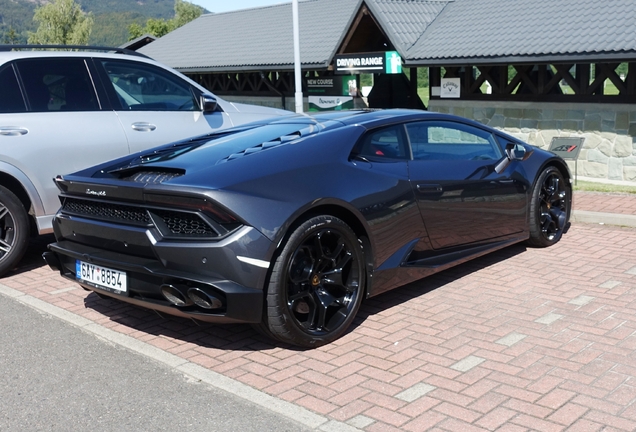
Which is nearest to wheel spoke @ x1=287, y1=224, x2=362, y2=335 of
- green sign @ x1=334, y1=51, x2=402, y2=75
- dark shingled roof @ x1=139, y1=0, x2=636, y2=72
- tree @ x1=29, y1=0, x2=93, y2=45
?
dark shingled roof @ x1=139, y1=0, x2=636, y2=72

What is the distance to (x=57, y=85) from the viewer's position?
710 centimetres

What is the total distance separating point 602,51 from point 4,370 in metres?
10.5

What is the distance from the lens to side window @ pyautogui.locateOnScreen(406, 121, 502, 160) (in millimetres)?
5852

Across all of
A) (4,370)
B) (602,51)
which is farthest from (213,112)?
(602,51)

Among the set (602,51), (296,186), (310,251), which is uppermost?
(602,51)

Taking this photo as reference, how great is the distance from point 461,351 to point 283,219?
142cm

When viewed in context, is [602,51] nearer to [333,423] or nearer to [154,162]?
[154,162]

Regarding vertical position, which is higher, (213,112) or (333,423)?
(213,112)

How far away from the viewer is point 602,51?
11.9 meters

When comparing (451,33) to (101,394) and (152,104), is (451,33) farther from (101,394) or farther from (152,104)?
(101,394)

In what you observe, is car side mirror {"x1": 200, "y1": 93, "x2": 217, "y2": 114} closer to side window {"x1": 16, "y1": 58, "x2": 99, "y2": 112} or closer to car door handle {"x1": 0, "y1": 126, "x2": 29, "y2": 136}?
side window {"x1": 16, "y1": 58, "x2": 99, "y2": 112}

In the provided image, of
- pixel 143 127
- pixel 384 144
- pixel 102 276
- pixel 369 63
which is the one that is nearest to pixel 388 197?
pixel 384 144

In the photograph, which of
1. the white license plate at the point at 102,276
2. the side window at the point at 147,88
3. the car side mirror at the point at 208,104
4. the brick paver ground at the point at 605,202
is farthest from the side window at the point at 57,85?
the brick paver ground at the point at 605,202

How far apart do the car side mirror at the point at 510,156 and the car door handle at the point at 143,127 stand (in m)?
3.46
